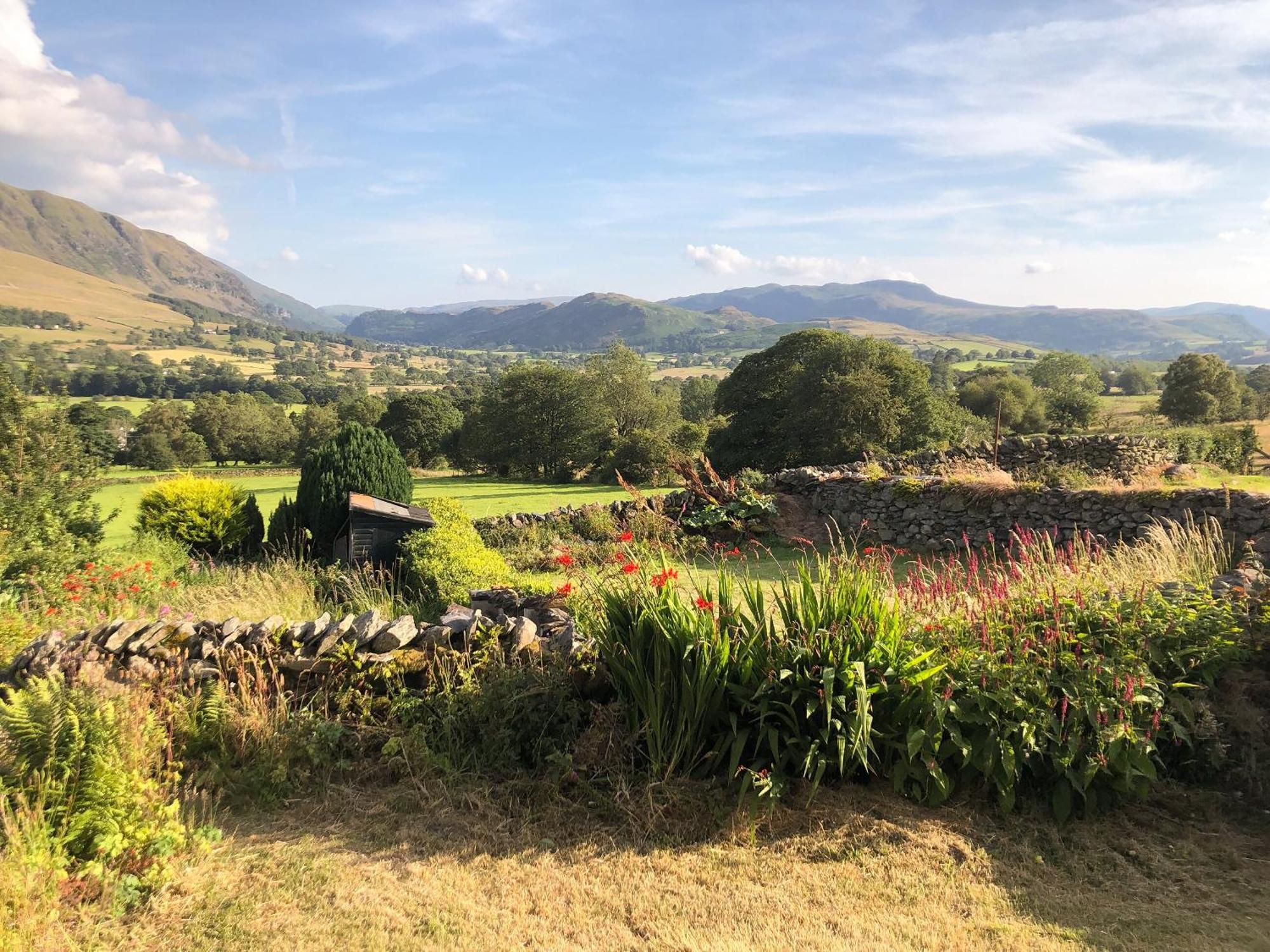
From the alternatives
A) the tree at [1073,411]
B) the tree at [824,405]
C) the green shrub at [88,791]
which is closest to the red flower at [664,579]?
the green shrub at [88,791]

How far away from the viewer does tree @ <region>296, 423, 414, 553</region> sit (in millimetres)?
10375

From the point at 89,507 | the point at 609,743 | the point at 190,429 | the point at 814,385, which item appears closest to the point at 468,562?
the point at 609,743

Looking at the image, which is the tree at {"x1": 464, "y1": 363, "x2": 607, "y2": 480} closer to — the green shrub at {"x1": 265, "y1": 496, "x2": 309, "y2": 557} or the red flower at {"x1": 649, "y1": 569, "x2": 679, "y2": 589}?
the green shrub at {"x1": 265, "y1": 496, "x2": 309, "y2": 557}

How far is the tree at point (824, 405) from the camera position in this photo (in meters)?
26.3

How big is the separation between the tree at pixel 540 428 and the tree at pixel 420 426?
17.0ft

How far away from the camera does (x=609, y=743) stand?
12.7 ft

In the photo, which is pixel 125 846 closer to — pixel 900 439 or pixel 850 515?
pixel 850 515

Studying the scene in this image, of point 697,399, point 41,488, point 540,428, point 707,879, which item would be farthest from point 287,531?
point 697,399

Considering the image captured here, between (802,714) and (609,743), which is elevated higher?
(802,714)

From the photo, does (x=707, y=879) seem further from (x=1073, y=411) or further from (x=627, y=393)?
(x=1073, y=411)

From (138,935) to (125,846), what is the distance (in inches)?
Result: 16.7

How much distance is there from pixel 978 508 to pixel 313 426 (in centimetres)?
5411

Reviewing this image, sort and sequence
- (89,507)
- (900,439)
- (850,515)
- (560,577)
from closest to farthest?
(89,507) → (560,577) → (850,515) → (900,439)

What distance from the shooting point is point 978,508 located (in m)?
11.4
